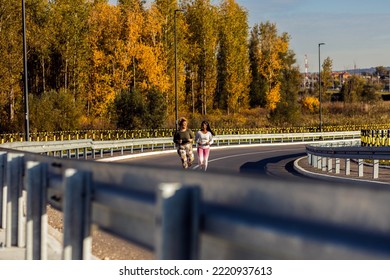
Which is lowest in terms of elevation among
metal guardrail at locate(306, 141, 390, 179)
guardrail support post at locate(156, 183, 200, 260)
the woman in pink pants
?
metal guardrail at locate(306, 141, 390, 179)

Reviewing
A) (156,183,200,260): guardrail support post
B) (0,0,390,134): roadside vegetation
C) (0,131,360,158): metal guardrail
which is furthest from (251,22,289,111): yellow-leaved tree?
(156,183,200,260): guardrail support post

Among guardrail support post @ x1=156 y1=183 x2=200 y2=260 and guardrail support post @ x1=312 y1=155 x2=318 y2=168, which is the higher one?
guardrail support post @ x1=156 y1=183 x2=200 y2=260

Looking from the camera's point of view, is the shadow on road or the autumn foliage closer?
the shadow on road

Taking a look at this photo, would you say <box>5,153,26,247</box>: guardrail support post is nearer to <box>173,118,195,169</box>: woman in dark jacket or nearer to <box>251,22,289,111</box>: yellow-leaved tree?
<box>173,118,195,169</box>: woman in dark jacket

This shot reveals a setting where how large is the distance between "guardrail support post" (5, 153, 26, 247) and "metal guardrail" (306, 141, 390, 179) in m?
14.9

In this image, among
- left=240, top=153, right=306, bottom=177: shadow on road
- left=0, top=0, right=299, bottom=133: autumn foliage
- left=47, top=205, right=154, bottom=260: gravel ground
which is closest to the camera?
left=47, top=205, right=154, bottom=260: gravel ground

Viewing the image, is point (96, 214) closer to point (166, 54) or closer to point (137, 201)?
point (137, 201)

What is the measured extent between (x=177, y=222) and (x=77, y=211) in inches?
67.7

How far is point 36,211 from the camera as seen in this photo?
6.37 metres

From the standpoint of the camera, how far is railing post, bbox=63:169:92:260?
5.15 meters

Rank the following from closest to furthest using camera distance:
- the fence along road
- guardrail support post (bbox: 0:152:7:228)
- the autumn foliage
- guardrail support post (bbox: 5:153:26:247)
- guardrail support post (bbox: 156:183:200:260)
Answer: the fence along road → guardrail support post (bbox: 156:183:200:260) → guardrail support post (bbox: 5:153:26:247) → guardrail support post (bbox: 0:152:7:228) → the autumn foliage

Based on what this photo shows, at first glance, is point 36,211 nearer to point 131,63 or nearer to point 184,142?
point 184,142
